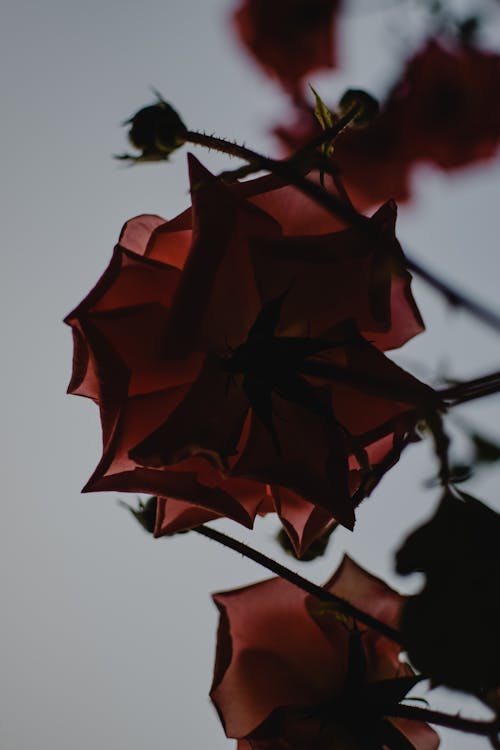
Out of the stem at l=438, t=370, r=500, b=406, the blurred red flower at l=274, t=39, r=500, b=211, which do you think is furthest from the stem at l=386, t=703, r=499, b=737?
the blurred red flower at l=274, t=39, r=500, b=211

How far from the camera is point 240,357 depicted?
0.38m

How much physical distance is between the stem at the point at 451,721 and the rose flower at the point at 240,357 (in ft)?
0.32

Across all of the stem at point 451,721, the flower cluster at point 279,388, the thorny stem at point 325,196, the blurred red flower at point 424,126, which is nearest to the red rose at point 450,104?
the blurred red flower at point 424,126

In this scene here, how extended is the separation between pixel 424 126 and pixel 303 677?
55 centimetres

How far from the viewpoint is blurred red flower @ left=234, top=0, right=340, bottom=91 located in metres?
0.62

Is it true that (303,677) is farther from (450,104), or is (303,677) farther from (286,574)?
(450,104)

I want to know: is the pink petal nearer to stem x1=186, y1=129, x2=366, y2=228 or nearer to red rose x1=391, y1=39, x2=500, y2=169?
stem x1=186, y1=129, x2=366, y2=228

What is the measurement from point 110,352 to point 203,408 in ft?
0.17

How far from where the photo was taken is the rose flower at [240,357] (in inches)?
13.5

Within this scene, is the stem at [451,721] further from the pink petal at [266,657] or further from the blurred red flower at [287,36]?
the blurred red flower at [287,36]

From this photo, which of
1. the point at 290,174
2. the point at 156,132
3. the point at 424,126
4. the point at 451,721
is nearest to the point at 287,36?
the point at 424,126

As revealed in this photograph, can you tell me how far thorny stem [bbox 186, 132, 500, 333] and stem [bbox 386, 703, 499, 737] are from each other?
0.54ft

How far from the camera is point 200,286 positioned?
0.34m

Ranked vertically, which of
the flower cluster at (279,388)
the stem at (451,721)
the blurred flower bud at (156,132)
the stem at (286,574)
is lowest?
the stem at (451,721)
